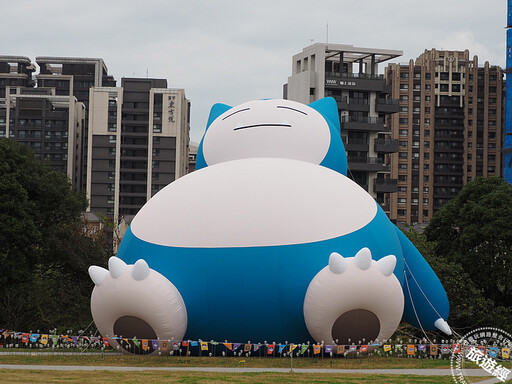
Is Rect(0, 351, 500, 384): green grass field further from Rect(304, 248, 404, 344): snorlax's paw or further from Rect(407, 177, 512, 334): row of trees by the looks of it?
Rect(407, 177, 512, 334): row of trees

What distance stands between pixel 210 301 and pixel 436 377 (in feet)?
15.1

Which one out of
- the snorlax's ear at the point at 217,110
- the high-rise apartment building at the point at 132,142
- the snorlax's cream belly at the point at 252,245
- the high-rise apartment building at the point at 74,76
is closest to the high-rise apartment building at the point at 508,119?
the high-rise apartment building at the point at 132,142

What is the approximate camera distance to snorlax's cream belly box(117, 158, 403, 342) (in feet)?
54.4

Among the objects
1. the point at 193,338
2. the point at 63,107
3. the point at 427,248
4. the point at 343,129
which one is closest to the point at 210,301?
the point at 193,338

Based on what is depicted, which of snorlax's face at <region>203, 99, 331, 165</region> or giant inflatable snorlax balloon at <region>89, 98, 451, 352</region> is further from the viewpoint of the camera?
snorlax's face at <region>203, 99, 331, 165</region>

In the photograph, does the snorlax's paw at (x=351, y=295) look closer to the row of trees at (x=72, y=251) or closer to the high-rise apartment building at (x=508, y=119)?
the row of trees at (x=72, y=251)

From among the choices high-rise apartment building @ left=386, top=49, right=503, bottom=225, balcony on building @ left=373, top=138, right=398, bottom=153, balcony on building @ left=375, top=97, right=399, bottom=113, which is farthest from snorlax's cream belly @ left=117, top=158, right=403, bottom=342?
high-rise apartment building @ left=386, top=49, right=503, bottom=225

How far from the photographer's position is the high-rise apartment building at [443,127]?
346ft

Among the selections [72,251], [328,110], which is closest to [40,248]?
[72,251]

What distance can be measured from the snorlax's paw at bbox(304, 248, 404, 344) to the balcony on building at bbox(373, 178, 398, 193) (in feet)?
176

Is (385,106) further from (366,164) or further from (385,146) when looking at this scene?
(366,164)

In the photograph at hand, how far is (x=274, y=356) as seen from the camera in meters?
17.3

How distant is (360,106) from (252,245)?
180 ft

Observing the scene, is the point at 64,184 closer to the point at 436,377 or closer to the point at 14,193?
the point at 14,193
